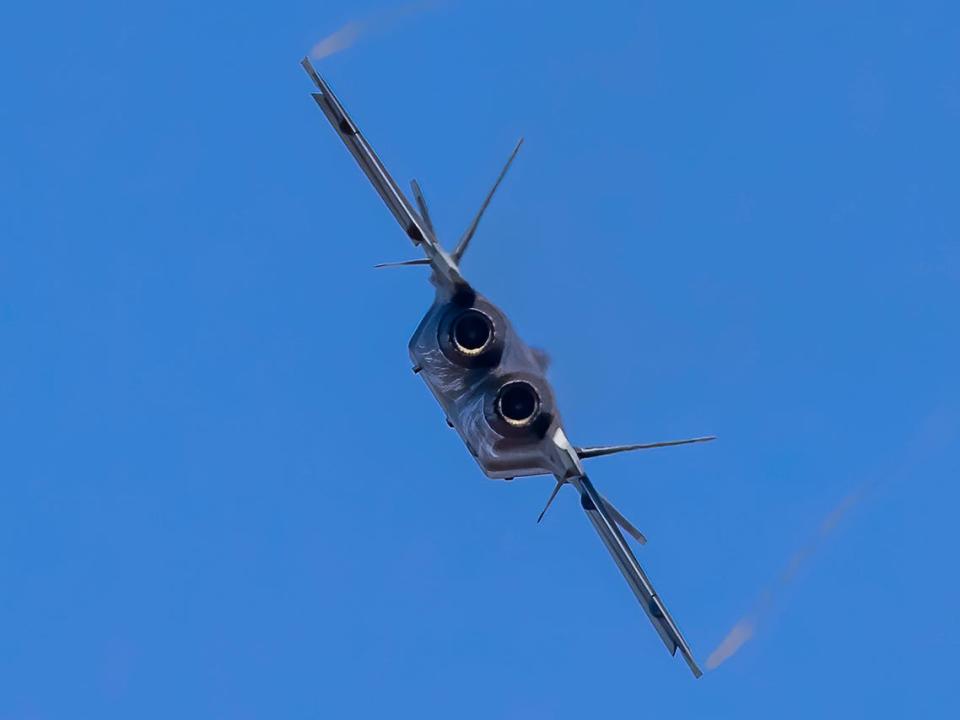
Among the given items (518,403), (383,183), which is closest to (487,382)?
(518,403)

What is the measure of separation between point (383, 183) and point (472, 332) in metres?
5.84

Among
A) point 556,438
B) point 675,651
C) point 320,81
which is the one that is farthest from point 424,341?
point 675,651

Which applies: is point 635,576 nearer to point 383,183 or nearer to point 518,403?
point 518,403

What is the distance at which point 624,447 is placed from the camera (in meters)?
47.5

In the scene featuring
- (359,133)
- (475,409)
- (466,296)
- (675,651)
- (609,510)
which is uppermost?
(359,133)

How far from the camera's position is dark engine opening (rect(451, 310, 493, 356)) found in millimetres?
49938

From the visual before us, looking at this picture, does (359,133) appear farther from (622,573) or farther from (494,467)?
(622,573)

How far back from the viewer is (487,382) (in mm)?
49844

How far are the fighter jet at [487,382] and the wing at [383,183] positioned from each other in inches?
1.3

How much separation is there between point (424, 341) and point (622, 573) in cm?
1059

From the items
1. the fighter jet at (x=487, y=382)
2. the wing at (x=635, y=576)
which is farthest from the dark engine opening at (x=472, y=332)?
the wing at (x=635, y=576)

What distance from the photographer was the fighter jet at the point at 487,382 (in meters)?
48.9

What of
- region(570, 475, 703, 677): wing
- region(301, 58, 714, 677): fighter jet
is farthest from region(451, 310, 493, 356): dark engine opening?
region(570, 475, 703, 677): wing

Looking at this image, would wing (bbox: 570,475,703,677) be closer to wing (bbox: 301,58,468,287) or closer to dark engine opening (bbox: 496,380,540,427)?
dark engine opening (bbox: 496,380,540,427)
